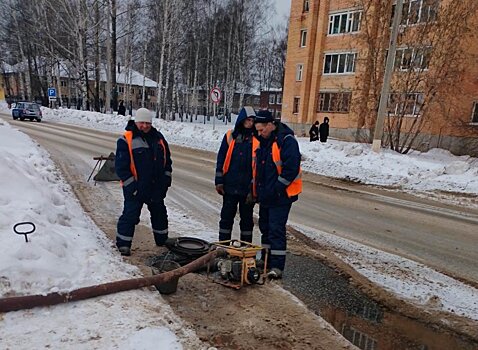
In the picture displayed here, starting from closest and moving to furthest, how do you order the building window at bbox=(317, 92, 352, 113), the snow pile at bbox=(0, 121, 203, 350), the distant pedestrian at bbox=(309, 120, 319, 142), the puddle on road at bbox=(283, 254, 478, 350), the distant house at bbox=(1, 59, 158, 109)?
the snow pile at bbox=(0, 121, 203, 350)
the puddle on road at bbox=(283, 254, 478, 350)
the distant pedestrian at bbox=(309, 120, 319, 142)
the building window at bbox=(317, 92, 352, 113)
the distant house at bbox=(1, 59, 158, 109)

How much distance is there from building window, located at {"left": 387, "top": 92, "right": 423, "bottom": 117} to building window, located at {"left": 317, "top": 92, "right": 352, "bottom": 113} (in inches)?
335

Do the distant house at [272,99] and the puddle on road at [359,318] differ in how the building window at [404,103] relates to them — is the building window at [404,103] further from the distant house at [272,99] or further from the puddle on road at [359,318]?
the distant house at [272,99]

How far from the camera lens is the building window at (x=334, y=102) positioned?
28.2m

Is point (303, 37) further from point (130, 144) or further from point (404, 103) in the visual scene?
point (130, 144)

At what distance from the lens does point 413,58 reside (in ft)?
58.5

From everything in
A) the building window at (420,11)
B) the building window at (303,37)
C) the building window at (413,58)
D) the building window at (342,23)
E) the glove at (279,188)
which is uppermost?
the building window at (342,23)

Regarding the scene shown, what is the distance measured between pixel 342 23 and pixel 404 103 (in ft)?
47.1

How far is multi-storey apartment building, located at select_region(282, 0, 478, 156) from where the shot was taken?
17562mm

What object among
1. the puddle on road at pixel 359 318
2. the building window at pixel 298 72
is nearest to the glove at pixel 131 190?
the puddle on road at pixel 359 318

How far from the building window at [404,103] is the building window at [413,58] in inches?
48.0

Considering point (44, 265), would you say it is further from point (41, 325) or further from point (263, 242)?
point (263, 242)

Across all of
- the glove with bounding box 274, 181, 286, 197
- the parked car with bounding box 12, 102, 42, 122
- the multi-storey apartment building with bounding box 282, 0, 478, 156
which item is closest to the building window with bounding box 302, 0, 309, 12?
the multi-storey apartment building with bounding box 282, 0, 478, 156

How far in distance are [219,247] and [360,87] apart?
1815cm

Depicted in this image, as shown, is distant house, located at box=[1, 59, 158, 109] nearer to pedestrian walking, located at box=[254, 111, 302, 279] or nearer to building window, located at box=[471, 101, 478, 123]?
building window, located at box=[471, 101, 478, 123]
